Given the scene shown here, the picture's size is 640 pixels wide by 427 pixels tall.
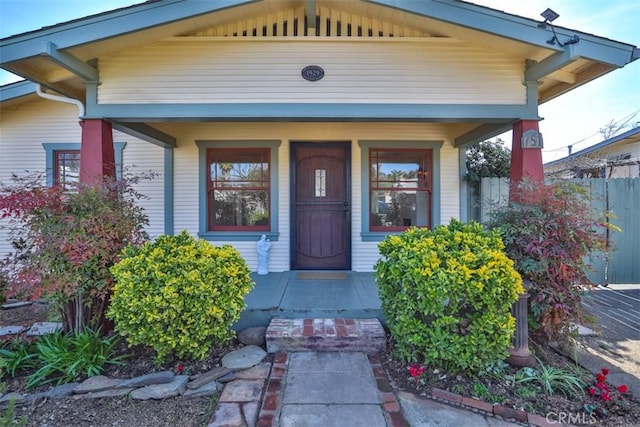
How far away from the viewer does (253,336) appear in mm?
3041

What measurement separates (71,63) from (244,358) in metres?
3.50

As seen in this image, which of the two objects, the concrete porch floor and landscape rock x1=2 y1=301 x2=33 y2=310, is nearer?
the concrete porch floor

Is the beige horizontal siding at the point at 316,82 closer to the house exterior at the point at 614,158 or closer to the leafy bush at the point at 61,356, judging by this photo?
the leafy bush at the point at 61,356

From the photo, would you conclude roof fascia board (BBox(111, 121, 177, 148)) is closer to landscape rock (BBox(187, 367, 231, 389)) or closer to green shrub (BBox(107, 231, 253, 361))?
green shrub (BBox(107, 231, 253, 361))

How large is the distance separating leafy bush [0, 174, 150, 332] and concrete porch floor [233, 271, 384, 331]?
135 cm

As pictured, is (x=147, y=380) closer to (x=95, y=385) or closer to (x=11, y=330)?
(x=95, y=385)

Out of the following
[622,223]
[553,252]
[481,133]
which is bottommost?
[553,252]

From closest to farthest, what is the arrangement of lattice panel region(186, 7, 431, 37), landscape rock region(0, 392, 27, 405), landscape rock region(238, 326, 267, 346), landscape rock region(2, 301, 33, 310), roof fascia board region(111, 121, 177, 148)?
landscape rock region(0, 392, 27, 405) < landscape rock region(238, 326, 267, 346) < lattice panel region(186, 7, 431, 37) < roof fascia board region(111, 121, 177, 148) < landscape rock region(2, 301, 33, 310)

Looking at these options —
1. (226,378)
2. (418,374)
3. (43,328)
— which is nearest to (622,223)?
(418,374)

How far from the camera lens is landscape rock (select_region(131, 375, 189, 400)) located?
227 centimetres

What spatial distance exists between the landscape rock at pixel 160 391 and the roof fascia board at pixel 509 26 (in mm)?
4055

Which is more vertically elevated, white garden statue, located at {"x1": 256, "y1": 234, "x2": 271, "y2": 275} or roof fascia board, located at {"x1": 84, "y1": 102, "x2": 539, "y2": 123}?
roof fascia board, located at {"x1": 84, "y1": 102, "x2": 539, "y2": 123}

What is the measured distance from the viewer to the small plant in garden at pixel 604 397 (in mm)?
2096

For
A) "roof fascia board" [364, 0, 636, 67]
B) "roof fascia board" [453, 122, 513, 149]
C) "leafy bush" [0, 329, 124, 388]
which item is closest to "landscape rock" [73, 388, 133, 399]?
"leafy bush" [0, 329, 124, 388]
